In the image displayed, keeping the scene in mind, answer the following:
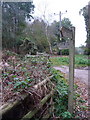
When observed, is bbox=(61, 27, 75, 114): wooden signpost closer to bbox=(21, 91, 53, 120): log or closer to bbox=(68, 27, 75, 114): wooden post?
bbox=(68, 27, 75, 114): wooden post

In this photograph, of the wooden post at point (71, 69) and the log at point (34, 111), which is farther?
the wooden post at point (71, 69)

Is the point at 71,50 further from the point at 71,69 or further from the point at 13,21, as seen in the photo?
the point at 13,21

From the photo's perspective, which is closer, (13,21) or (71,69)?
(71,69)

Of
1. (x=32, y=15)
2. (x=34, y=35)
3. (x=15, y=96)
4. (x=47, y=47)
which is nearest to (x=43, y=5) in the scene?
(x=32, y=15)

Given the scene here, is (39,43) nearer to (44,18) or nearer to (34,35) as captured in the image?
(34,35)

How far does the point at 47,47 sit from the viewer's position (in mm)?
13523

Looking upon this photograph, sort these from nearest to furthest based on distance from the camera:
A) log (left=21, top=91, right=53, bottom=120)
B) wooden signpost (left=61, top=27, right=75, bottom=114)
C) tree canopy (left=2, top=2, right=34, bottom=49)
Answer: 1. log (left=21, top=91, right=53, bottom=120)
2. wooden signpost (left=61, top=27, right=75, bottom=114)
3. tree canopy (left=2, top=2, right=34, bottom=49)

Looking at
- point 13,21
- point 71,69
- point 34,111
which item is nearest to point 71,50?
point 71,69

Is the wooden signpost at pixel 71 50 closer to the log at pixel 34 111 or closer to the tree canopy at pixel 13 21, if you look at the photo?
the log at pixel 34 111

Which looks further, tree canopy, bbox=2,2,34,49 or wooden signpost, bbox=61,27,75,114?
tree canopy, bbox=2,2,34,49

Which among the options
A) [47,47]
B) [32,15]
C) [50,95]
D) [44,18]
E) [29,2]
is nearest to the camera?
[50,95]

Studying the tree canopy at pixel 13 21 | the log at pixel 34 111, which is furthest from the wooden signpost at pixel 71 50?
the tree canopy at pixel 13 21

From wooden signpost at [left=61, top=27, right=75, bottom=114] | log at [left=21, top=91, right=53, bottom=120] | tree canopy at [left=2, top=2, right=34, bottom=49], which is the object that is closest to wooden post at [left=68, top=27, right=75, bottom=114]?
wooden signpost at [left=61, top=27, right=75, bottom=114]

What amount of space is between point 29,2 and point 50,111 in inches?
380
